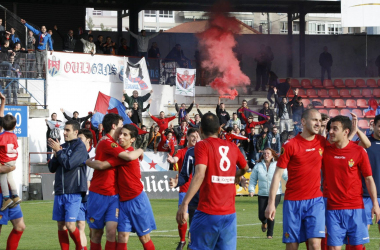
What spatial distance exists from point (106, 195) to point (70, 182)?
1.04 m

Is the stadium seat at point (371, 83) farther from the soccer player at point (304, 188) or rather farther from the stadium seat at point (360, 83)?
the soccer player at point (304, 188)

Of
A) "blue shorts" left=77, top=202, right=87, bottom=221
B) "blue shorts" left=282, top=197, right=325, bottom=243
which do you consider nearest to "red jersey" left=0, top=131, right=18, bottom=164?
"blue shorts" left=77, top=202, right=87, bottom=221

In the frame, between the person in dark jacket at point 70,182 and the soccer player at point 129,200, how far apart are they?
86cm

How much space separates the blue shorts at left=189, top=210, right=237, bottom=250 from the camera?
6.62 meters

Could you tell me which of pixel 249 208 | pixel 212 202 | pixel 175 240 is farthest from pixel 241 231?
pixel 212 202

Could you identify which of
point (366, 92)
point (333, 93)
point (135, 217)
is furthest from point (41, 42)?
point (135, 217)

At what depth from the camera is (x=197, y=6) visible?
34.2 metres

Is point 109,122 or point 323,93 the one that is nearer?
point 109,122

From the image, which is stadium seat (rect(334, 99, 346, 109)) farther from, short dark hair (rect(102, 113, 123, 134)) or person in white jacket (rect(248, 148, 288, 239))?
short dark hair (rect(102, 113, 123, 134))

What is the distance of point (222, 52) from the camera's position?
3250cm

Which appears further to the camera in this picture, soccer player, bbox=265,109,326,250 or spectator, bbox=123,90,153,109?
spectator, bbox=123,90,153,109

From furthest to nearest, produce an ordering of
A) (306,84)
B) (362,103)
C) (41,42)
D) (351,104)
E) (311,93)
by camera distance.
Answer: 1. (306,84)
2. (311,93)
3. (362,103)
4. (351,104)
5. (41,42)

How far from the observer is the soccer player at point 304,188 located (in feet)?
24.9

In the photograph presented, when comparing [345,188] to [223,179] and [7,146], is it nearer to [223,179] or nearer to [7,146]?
[223,179]
